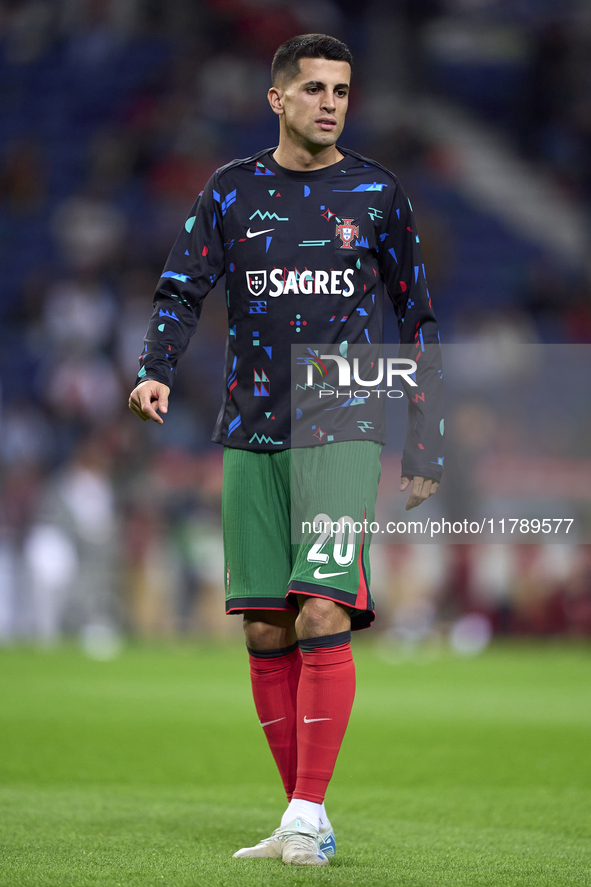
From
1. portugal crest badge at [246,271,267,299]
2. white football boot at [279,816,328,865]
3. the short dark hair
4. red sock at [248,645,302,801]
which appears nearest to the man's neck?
the short dark hair

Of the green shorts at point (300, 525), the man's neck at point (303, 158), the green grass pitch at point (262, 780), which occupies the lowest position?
the green grass pitch at point (262, 780)

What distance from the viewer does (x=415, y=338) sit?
3389 millimetres

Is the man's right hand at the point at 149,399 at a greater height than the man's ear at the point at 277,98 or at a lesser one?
lesser

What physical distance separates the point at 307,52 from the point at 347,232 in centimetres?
52

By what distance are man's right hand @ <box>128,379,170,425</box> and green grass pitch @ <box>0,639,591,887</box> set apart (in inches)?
45.0

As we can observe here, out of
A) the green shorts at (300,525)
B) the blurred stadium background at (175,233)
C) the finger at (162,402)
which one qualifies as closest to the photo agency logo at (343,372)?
the green shorts at (300,525)

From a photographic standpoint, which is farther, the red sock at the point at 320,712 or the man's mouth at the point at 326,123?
the man's mouth at the point at 326,123

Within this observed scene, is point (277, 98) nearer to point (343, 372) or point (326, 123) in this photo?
point (326, 123)

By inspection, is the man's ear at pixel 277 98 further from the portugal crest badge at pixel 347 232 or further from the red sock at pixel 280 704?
the red sock at pixel 280 704

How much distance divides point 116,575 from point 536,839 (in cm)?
850

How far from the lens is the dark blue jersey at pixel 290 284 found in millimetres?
3279

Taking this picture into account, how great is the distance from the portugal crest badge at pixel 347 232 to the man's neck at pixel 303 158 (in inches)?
8.5

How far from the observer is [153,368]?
10.7ft

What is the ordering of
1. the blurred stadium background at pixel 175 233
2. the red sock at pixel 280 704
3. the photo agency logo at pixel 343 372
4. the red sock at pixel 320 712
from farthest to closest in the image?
the blurred stadium background at pixel 175 233 → the red sock at pixel 280 704 → the photo agency logo at pixel 343 372 → the red sock at pixel 320 712
